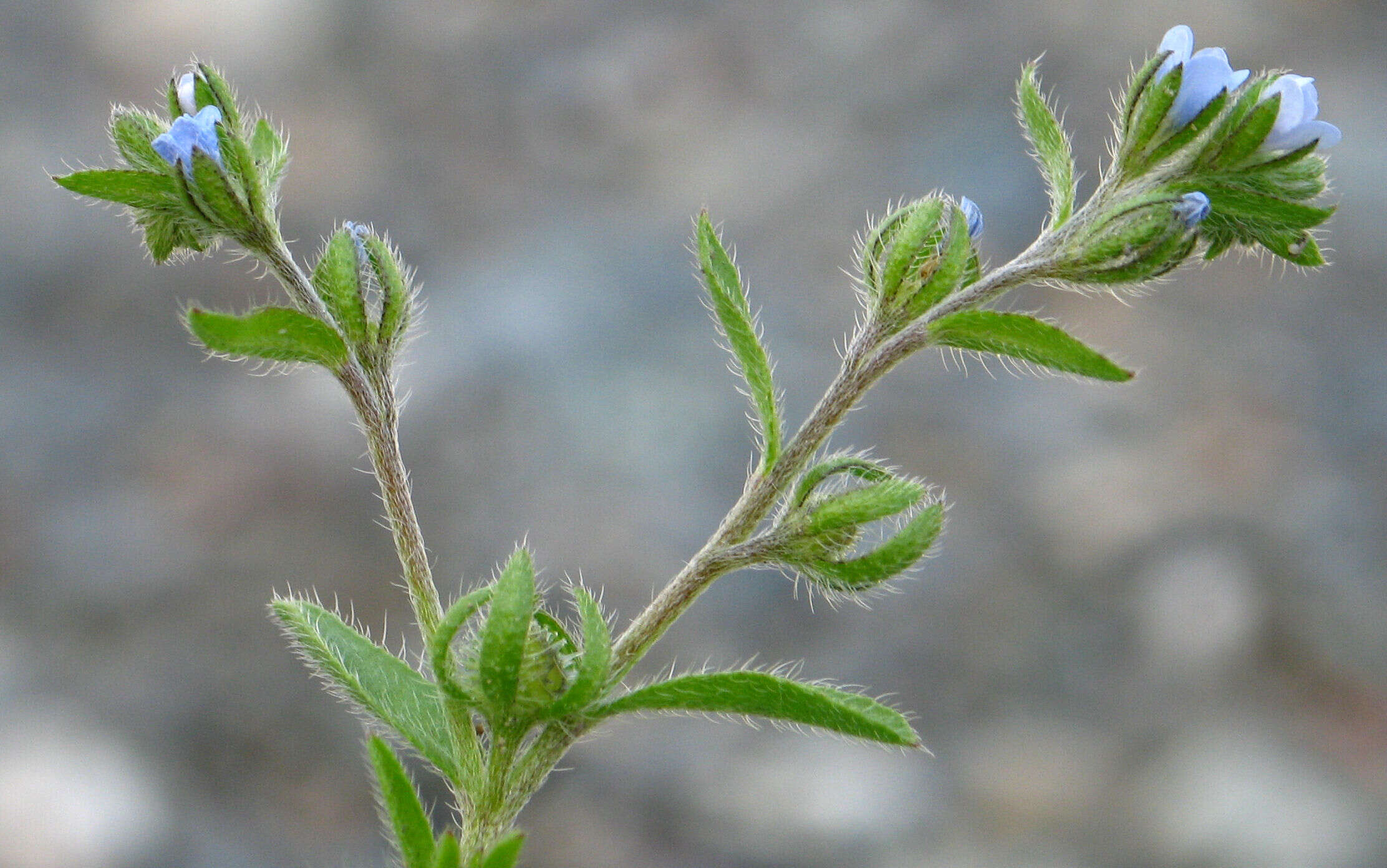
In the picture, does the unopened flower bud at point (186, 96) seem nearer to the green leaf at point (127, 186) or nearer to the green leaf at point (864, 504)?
the green leaf at point (127, 186)

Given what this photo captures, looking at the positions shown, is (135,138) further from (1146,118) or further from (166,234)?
(1146,118)

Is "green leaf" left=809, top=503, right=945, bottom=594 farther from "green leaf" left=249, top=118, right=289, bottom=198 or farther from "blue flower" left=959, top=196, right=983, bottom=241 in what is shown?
"green leaf" left=249, top=118, right=289, bottom=198

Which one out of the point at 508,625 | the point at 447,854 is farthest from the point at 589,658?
the point at 447,854

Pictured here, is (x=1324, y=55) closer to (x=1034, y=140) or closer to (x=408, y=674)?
(x=1034, y=140)

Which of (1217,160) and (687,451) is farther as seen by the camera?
(687,451)

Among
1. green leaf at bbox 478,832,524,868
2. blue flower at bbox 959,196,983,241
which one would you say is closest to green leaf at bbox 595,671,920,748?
green leaf at bbox 478,832,524,868

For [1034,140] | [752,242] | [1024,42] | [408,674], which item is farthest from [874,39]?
[408,674]
